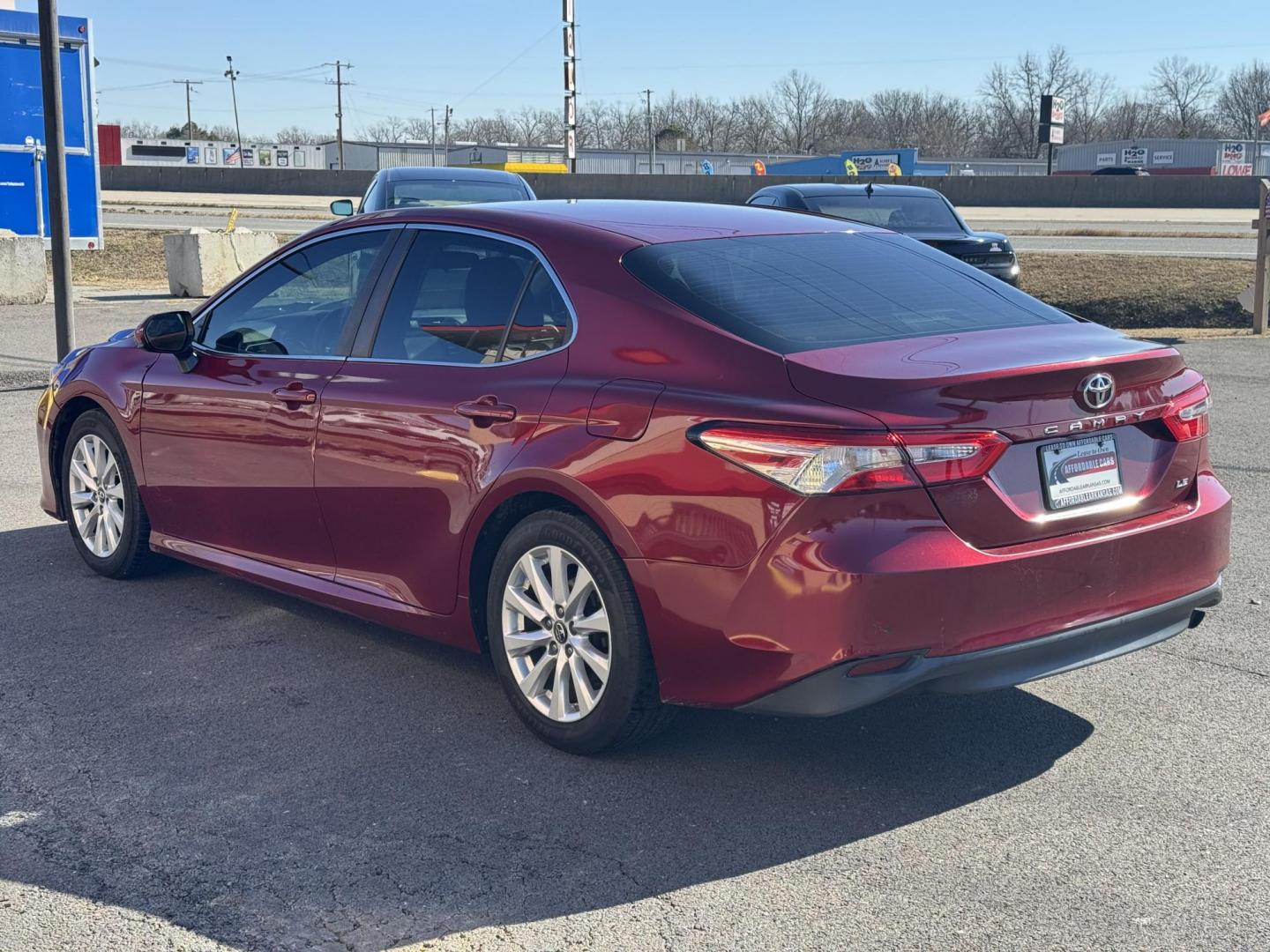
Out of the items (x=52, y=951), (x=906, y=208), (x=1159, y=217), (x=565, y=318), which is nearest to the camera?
(x=52, y=951)

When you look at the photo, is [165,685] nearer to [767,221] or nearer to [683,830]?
[683,830]

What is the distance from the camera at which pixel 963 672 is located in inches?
148

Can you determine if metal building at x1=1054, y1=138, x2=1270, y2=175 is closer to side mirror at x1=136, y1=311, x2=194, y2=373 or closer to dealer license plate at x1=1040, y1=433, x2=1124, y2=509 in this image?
side mirror at x1=136, y1=311, x2=194, y2=373

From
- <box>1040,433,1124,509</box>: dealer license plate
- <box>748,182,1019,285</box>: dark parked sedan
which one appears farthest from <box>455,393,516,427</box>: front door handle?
<box>748,182,1019,285</box>: dark parked sedan

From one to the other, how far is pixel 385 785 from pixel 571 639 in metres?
0.67

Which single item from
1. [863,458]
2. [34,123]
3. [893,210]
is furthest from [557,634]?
[34,123]

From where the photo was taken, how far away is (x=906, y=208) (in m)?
15.4

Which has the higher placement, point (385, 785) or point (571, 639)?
point (571, 639)

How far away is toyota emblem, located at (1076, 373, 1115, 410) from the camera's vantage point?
12.8ft

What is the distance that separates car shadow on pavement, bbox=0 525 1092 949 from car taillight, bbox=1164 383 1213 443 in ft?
3.23

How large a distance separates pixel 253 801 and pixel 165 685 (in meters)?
1.15

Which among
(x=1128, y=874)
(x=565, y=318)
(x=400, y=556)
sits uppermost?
(x=565, y=318)

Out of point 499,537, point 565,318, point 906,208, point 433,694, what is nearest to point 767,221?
point 565,318

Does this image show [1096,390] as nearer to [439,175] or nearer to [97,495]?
[97,495]
